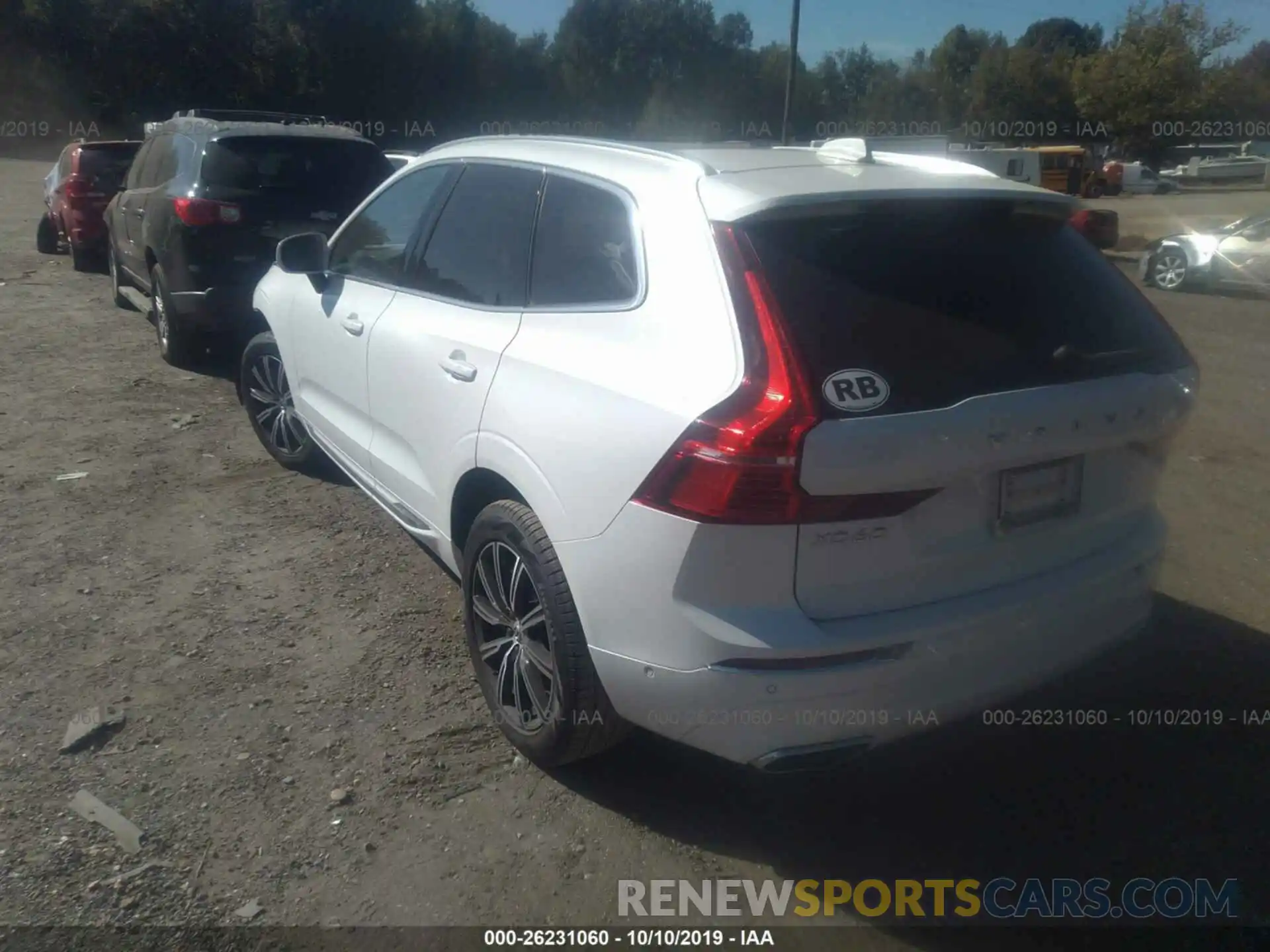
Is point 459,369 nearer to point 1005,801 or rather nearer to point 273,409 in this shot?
point 1005,801

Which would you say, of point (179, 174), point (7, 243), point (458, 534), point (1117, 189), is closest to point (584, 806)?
point (458, 534)

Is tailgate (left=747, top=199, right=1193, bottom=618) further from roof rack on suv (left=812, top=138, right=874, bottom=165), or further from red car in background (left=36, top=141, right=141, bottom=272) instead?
red car in background (left=36, top=141, right=141, bottom=272)

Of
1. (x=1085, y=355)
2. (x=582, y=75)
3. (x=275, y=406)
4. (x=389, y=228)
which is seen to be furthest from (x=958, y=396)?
(x=582, y=75)

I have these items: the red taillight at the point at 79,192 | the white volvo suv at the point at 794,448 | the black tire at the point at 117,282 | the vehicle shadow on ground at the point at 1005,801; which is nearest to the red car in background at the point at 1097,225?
the white volvo suv at the point at 794,448

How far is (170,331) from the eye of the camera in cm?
841

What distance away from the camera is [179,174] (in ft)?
26.6

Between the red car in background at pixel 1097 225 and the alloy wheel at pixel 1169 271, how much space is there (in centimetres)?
1358

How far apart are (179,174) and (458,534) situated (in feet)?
19.0

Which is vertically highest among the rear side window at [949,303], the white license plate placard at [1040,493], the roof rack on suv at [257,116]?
the roof rack on suv at [257,116]

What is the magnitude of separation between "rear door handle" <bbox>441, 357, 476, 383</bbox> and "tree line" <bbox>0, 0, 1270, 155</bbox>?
106 ft

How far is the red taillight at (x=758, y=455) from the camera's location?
2492 mm

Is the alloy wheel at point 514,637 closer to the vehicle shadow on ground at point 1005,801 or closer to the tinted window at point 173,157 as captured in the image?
the vehicle shadow on ground at point 1005,801

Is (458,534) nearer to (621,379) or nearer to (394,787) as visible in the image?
(394,787)

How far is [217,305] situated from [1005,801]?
21.0ft
